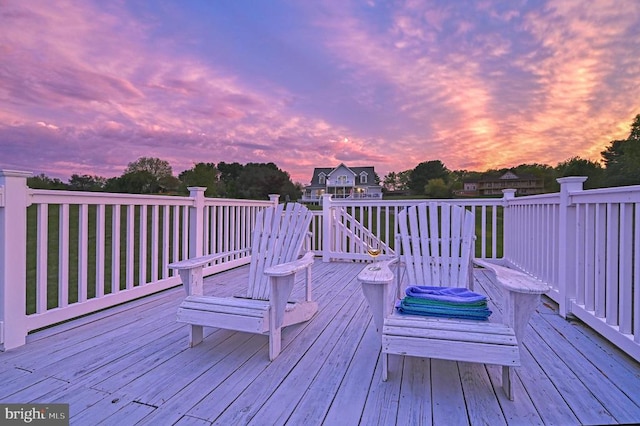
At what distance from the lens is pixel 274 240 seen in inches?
105

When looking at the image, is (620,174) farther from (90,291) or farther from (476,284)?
(90,291)

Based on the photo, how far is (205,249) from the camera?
4082 mm

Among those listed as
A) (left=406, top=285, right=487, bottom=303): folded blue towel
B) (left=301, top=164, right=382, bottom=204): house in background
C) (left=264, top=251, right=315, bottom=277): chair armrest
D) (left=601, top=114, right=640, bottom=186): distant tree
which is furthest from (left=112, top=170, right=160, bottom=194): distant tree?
(left=601, top=114, right=640, bottom=186): distant tree

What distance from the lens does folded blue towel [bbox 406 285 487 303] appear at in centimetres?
186

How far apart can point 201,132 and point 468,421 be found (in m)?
10.1

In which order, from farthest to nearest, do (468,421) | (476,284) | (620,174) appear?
(620,174), (476,284), (468,421)

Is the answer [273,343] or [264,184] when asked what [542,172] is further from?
[273,343]

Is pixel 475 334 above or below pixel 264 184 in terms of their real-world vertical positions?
below

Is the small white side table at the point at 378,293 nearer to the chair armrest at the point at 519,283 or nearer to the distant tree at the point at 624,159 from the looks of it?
the chair armrest at the point at 519,283

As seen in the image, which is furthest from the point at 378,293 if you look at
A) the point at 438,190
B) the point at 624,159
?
the point at 438,190

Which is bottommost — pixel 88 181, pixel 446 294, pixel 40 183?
pixel 446 294

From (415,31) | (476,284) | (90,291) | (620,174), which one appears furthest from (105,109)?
(620,174)

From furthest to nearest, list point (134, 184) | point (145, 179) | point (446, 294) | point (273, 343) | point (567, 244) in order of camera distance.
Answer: point (145, 179)
point (134, 184)
point (567, 244)
point (446, 294)
point (273, 343)

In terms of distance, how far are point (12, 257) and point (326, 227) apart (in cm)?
403
